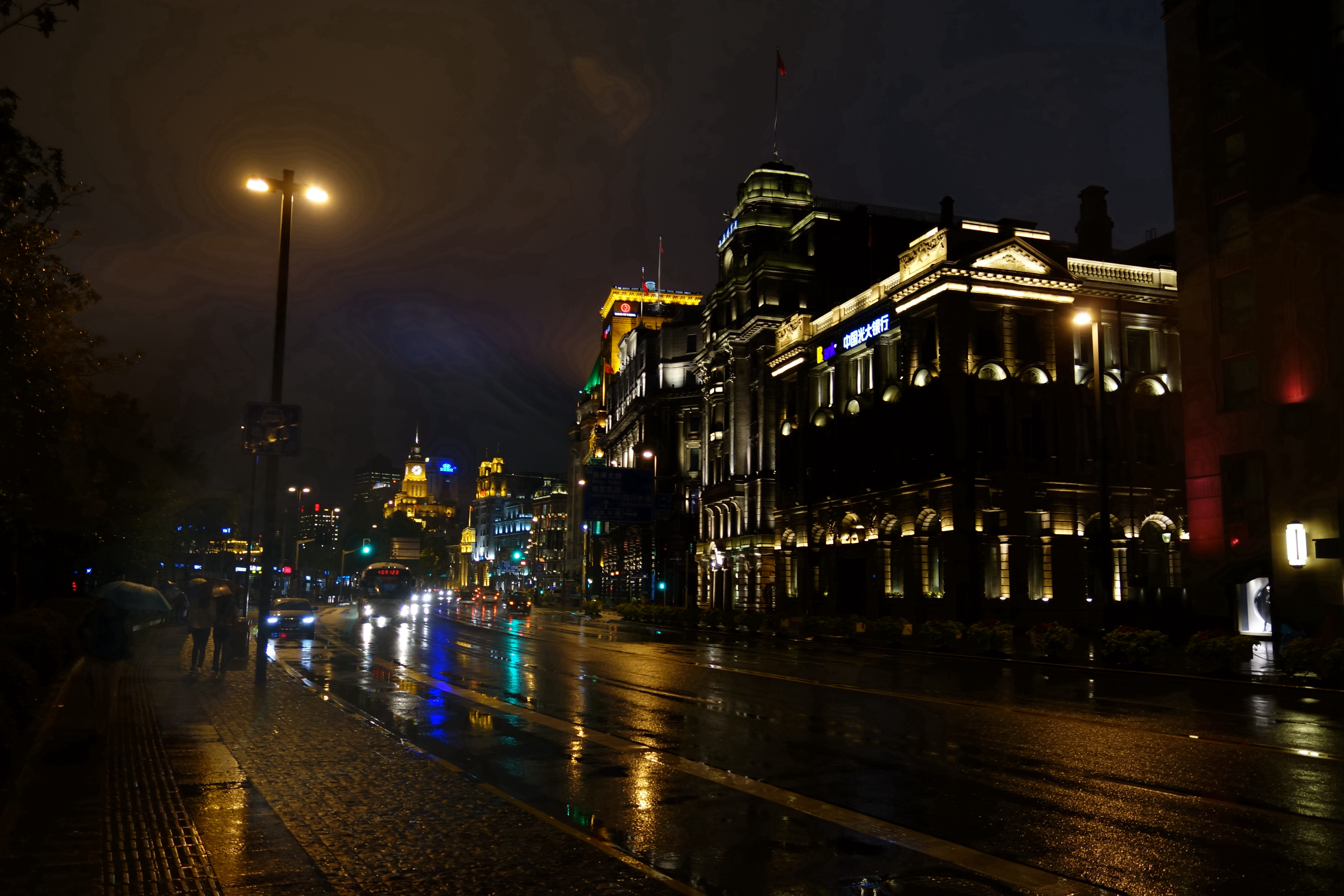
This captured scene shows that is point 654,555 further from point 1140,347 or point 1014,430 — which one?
point 1140,347

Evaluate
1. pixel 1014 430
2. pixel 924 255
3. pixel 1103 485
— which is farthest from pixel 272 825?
pixel 924 255

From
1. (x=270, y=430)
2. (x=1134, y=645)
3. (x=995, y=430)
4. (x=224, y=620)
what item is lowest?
(x=1134, y=645)

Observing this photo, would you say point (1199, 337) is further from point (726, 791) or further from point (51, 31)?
point (51, 31)

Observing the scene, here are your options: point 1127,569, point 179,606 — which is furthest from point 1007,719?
point 179,606

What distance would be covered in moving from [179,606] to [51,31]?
41.9 meters

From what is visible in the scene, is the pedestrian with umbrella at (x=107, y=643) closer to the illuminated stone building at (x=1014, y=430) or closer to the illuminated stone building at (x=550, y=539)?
the illuminated stone building at (x=1014, y=430)

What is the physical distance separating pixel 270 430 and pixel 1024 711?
14.5 m

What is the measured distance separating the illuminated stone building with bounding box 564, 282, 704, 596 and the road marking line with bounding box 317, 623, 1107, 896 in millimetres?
69724

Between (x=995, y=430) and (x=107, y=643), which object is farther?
(x=995, y=430)

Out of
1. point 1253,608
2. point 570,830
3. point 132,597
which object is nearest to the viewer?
point 570,830

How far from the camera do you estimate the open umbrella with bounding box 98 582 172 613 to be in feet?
40.0

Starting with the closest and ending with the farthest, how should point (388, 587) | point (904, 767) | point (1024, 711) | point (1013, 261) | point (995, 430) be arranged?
point (904, 767) → point (1024, 711) → point (995, 430) → point (1013, 261) → point (388, 587)

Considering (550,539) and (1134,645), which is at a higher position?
(550,539)

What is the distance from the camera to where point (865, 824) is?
8273 millimetres
